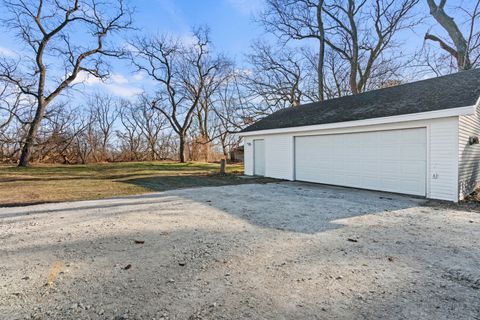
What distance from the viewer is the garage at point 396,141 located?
6.12m

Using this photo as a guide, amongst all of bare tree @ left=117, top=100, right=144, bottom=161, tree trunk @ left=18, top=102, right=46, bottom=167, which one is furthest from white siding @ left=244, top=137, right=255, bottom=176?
bare tree @ left=117, top=100, right=144, bottom=161

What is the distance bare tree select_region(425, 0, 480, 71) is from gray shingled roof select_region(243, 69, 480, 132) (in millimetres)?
8463

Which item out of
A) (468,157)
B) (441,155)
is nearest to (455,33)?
(468,157)

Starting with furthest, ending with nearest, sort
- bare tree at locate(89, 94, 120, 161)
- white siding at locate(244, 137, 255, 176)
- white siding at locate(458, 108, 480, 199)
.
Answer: bare tree at locate(89, 94, 120, 161) < white siding at locate(244, 137, 255, 176) < white siding at locate(458, 108, 480, 199)

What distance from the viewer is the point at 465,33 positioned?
14.6 m

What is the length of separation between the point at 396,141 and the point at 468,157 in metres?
1.67

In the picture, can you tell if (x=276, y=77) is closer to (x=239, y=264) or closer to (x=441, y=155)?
(x=441, y=155)

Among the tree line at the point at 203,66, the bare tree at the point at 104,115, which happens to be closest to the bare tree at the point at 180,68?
the tree line at the point at 203,66

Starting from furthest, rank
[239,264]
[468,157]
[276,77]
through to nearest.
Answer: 1. [276,77]
2. [468,157]
3. [239,264]

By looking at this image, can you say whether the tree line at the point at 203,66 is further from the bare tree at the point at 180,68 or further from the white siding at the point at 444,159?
the white siding at the point at 444,159

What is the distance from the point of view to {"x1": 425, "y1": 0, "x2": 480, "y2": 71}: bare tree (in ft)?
47.0

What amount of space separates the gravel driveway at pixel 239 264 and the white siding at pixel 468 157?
1.54m

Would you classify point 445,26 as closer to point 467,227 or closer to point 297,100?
point 297,100

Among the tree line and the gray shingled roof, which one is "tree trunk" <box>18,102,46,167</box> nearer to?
the tree line
